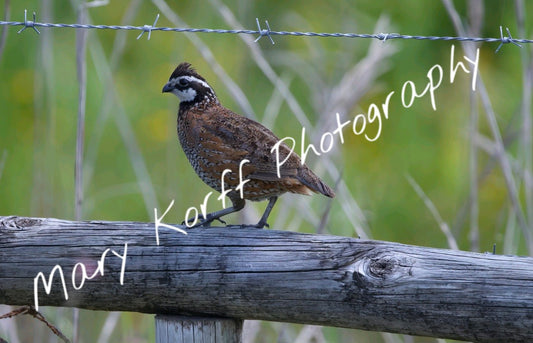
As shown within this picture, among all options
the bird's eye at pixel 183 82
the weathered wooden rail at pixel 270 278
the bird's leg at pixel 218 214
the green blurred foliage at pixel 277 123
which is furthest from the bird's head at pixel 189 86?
the green blurred foliage at pixel 277 123

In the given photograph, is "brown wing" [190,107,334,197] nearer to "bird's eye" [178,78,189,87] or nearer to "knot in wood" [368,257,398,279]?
"bird's eye" [178,78,189,87]

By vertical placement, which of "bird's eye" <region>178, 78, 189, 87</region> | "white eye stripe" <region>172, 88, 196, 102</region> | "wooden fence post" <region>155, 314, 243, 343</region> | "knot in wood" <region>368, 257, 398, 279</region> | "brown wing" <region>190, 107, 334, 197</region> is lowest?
"wooden fence post" <region>155, 314, 243, 343</region>

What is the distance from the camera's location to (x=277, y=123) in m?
6.59

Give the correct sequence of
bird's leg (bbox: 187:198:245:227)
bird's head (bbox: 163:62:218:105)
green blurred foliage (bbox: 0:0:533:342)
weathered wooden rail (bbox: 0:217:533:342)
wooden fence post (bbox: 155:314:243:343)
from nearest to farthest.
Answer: weathered wooden rail (bbox: 0:217:533:342) → wooden fence post (bbox: 155:314:243:343) → bird's leg (bbox: 187:198:245:227) → bird's head (bbox: 163:62:218:105) → green blurred foliage (bbox: 0:0:533:342)

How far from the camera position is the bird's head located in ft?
10.3

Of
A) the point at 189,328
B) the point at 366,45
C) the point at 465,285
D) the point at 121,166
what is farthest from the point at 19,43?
the point at 465,285

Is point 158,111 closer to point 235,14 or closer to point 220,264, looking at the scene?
point 235,14

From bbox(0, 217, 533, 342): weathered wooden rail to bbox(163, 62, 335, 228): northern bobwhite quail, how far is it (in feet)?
1.20

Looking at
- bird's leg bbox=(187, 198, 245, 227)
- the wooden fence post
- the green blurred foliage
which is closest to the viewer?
the wooden fence post

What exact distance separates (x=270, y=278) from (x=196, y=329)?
0.27 m

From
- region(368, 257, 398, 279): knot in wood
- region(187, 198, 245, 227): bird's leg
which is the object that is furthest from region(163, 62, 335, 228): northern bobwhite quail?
region(368, 257, 398, 279): knot in wood

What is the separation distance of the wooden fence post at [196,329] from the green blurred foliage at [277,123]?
1994 millimetres

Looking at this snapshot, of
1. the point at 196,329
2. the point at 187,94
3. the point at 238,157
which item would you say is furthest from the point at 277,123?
the point at 196,329

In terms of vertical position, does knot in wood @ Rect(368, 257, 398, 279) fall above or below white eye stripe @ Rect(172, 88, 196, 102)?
below
